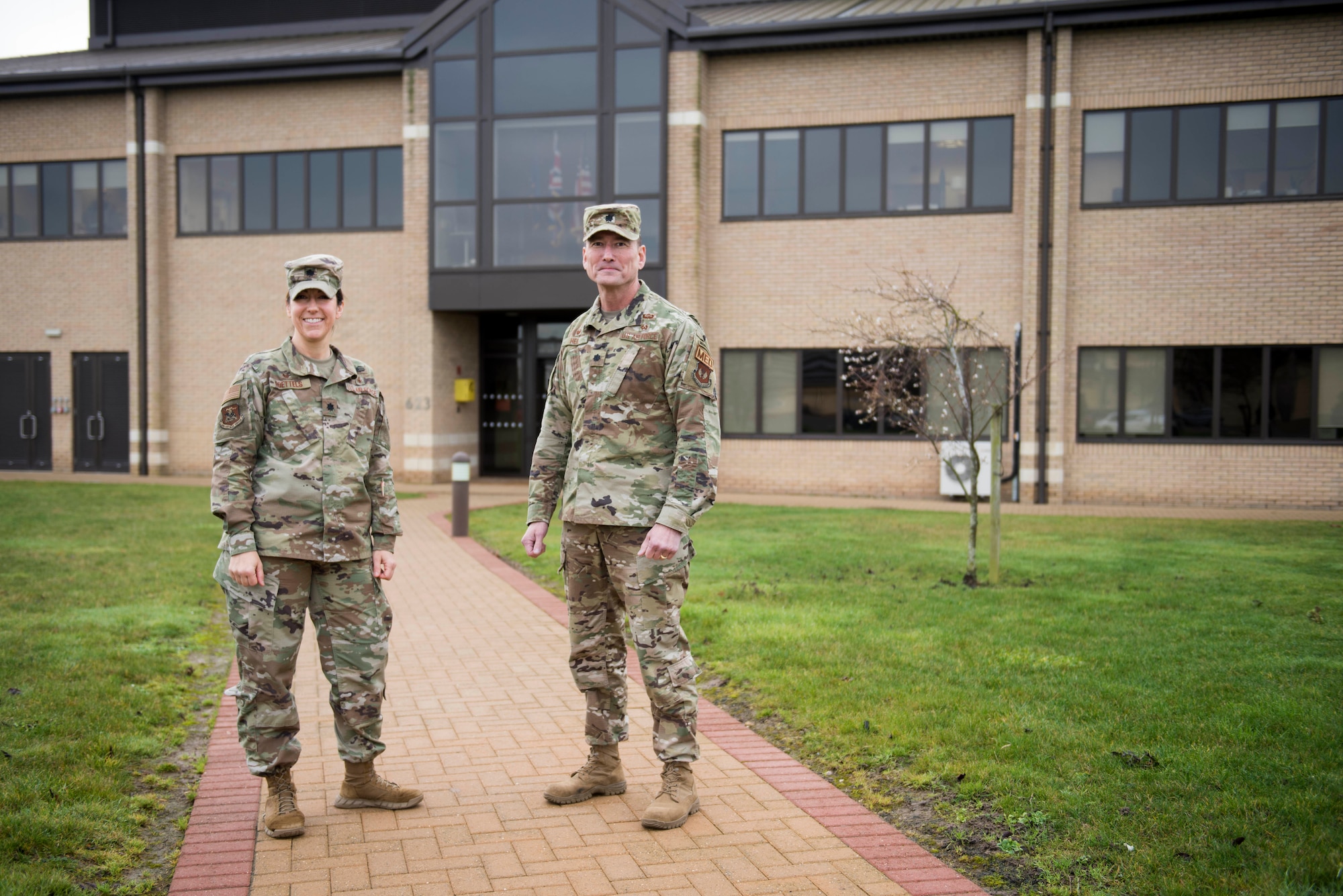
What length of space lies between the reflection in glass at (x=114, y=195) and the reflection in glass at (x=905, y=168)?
14836 millimetres

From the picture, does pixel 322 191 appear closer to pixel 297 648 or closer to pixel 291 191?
pixel 291 191

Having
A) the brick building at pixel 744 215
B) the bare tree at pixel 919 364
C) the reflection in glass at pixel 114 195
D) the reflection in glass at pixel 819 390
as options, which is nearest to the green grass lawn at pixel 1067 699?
the bare tree at pixel 919 364

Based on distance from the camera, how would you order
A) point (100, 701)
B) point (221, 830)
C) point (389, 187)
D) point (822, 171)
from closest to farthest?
point (221, 830), point (100, 701), point (822, 171), point (389, 187)

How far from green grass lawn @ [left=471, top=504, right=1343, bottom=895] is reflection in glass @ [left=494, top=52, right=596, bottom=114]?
35.0 feet

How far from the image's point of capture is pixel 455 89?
19.6 metres

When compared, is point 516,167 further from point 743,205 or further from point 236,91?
point 236,91

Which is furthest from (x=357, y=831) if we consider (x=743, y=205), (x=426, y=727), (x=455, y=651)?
(x=743, y=205)

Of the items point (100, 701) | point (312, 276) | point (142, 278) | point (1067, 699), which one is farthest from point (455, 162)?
point (1067, 699)

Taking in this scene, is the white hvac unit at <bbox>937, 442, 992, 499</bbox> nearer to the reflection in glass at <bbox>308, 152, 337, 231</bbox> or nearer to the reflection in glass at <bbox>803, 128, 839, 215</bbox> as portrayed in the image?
the reflection in glass at <bbox>803, 128, 839, 215</bbox>

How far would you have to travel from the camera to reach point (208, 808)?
14.5ft

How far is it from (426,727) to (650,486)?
2162mm

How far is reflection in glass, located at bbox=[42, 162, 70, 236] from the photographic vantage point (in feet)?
72.9

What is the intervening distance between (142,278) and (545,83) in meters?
8.93

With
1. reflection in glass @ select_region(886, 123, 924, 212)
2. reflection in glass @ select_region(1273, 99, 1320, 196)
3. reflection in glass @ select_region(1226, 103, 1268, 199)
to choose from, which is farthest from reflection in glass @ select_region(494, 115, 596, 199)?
reflection in glass @ select_region(1273, 99, 1320, 196)
